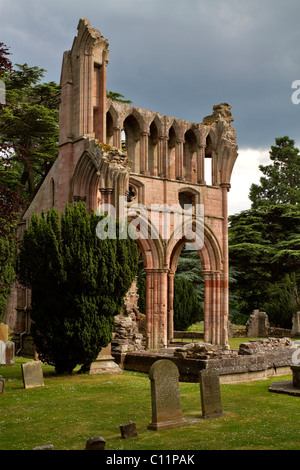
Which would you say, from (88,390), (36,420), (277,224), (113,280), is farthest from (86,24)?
(277,224)

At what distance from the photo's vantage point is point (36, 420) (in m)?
8.98

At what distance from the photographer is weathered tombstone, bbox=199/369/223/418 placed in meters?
8.80

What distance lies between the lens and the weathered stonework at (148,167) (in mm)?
19062

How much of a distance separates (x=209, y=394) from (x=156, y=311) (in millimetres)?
12893

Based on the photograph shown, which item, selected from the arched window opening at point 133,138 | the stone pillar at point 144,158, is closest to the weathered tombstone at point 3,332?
the stone pillar at point 144,158

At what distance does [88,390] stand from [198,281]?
24529 mm

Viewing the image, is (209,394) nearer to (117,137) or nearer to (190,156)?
(117,137)

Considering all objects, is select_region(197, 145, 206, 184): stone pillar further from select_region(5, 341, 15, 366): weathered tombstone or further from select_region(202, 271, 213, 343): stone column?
select_region(5, 341, 15, 366): weathered tombstone

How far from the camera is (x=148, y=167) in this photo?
23125 millimetres

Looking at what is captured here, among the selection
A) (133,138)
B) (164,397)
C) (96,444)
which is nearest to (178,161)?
(133,138)

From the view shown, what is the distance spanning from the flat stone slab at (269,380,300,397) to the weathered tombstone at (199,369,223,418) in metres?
2.73

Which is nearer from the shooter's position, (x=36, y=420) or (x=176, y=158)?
(x=36, y=420)
